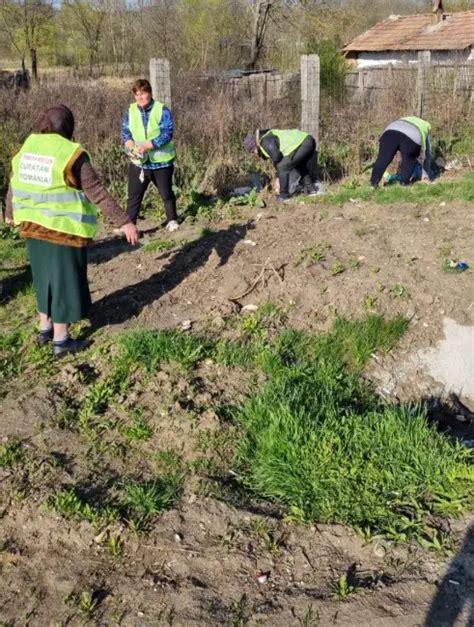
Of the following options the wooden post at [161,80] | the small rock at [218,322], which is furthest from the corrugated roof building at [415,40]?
the small rock at [218,322]

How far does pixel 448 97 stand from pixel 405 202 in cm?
639

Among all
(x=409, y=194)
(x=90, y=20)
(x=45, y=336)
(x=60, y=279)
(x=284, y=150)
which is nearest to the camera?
(x=60, y=279)

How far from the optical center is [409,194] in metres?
8.68

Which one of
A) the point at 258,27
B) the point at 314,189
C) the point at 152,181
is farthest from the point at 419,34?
the point at 152,181

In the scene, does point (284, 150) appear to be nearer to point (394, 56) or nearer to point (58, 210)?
point (58, 210)

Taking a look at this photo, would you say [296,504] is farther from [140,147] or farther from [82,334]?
[140,147]

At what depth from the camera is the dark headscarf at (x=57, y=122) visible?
4395mm

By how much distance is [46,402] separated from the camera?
4207 mm

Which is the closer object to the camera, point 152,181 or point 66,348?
point 66,348

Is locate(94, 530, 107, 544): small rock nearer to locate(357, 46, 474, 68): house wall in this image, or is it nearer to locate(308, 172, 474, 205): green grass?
locate(308, 172, 474, 205): green grass

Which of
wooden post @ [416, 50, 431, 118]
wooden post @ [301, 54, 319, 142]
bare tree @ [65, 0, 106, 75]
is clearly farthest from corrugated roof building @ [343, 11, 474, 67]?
wooden post @ [301, 54, 319, 142]

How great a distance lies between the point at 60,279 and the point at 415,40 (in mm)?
28640

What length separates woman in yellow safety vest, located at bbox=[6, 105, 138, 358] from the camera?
438 centimetres

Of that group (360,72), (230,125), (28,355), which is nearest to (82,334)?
(28,355)
